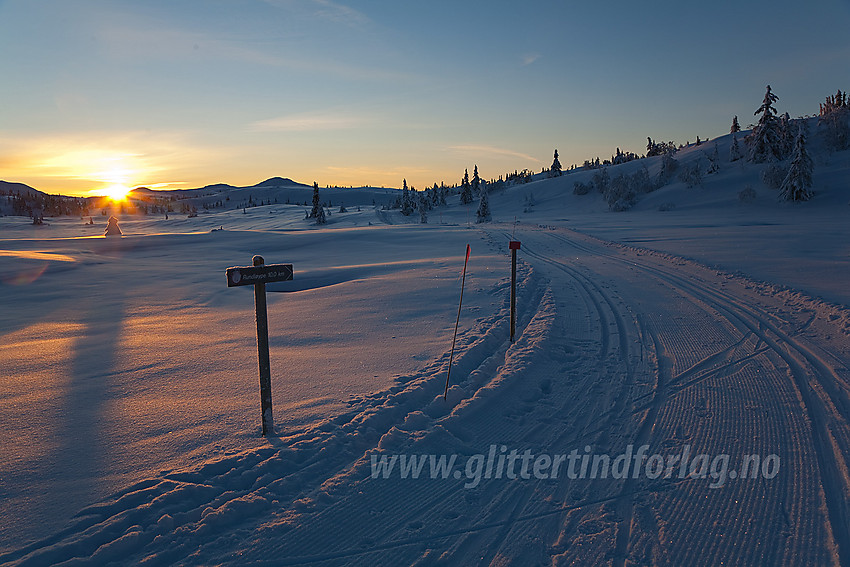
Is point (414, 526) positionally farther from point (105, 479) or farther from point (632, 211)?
point (632, 211)

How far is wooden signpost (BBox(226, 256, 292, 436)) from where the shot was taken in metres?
4.34

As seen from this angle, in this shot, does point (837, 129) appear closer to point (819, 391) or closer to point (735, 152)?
point (735, 152)

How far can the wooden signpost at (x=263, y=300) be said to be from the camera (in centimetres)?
434

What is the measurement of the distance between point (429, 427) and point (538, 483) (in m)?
1.35

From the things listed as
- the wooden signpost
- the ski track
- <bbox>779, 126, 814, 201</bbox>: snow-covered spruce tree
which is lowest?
the ski track

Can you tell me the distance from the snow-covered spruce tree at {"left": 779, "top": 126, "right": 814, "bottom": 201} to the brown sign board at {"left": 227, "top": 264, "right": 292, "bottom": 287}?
5022 cm

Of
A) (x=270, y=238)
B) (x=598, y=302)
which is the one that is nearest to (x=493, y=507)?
(x=598, y=302)

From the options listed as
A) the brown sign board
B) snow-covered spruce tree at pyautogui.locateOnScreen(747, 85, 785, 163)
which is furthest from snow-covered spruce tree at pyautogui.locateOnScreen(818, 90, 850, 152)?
the brown sign board

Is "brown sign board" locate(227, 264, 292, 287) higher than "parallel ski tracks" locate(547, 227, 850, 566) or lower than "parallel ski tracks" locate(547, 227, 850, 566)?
higher

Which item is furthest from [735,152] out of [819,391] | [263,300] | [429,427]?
[263,300]

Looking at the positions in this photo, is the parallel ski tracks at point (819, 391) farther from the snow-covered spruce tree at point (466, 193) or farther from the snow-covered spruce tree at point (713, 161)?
the snow-covered spruce tree at point (466, 193)

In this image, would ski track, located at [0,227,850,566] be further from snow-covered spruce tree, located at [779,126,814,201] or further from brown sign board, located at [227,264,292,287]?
snow-covered spruce tree, located at [779,126,814,201]

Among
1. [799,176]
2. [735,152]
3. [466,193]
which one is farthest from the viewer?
[466,193]

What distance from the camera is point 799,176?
4019cm
